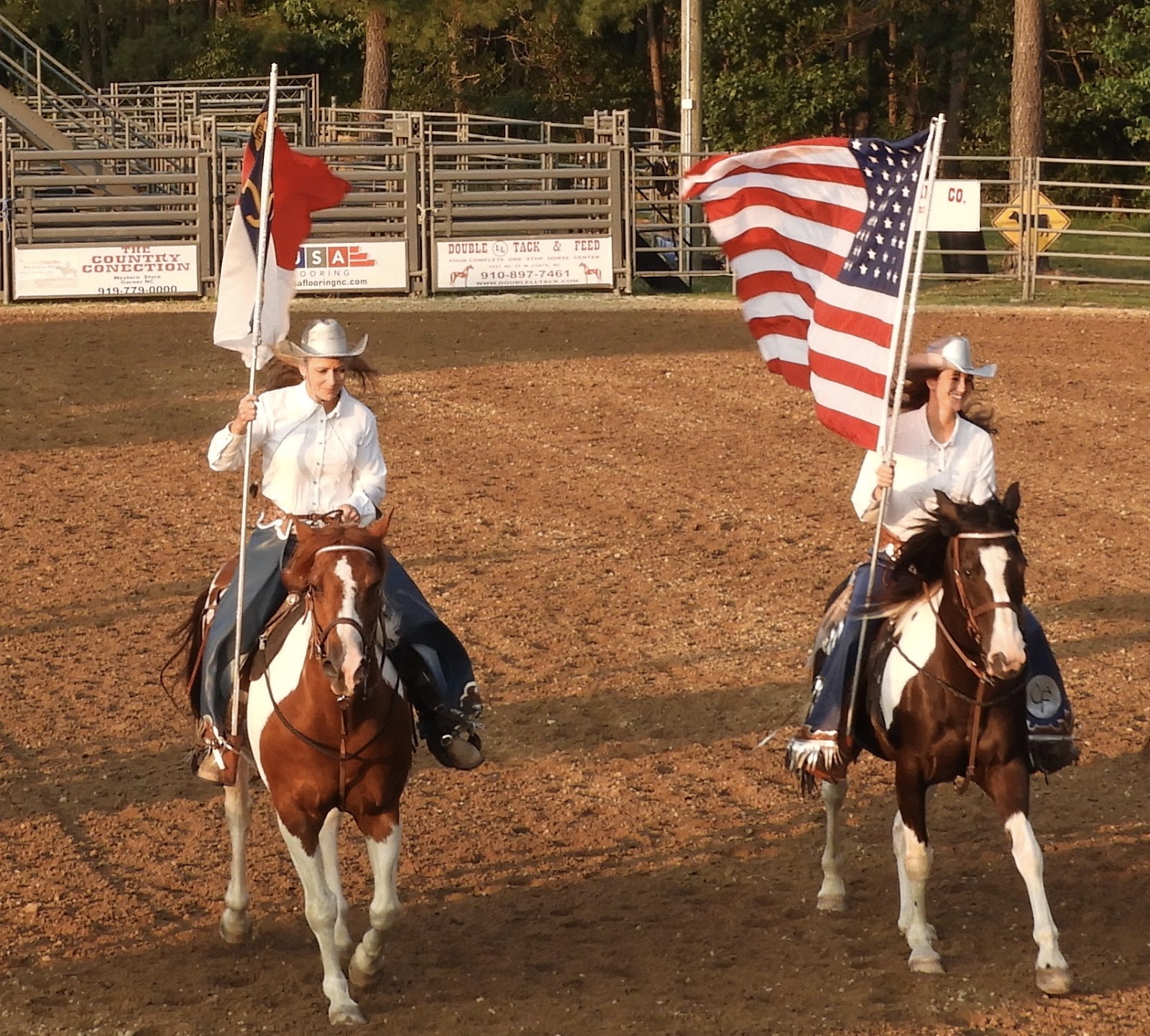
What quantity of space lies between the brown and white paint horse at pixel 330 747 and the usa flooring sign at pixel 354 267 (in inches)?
774

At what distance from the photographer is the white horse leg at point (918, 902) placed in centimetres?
717

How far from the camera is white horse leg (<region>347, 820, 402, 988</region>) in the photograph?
273 inches

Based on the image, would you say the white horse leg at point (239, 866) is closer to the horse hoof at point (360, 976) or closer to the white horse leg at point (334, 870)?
the white horse leg at point (334, 870)

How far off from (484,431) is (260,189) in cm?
1064

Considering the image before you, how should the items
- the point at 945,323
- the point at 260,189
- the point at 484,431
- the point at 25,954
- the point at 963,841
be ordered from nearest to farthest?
the point at 25,954, the point at 260,189, the point at 963,841, the point at 484,431, the point at 945,323

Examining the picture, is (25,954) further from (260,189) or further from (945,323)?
(945,323)

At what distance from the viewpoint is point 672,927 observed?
306 inches

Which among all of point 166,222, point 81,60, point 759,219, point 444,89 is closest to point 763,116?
point 444,89

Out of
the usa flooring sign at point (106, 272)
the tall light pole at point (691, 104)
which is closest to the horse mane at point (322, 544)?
the usa flooring sign at point (106, 272)

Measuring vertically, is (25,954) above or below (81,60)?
below

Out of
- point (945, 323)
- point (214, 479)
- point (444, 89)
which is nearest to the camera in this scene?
point (214, 479)

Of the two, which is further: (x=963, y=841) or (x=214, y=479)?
(x=214, y=479)

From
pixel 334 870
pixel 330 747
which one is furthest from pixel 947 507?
pixel 334 870

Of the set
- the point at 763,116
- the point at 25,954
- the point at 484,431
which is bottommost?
the point at 25,954
